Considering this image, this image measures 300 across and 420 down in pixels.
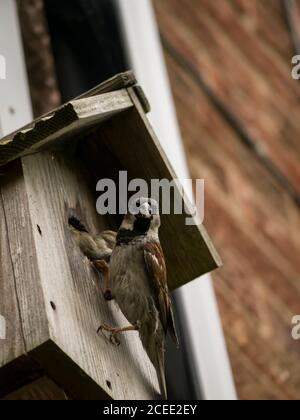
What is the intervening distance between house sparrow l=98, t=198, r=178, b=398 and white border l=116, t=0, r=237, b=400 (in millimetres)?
1101

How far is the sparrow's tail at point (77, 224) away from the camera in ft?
12.5

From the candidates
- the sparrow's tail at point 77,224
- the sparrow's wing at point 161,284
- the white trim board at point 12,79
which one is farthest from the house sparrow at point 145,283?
the white trim board at point 12,79

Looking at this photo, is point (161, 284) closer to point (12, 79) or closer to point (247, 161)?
point (12, 79)

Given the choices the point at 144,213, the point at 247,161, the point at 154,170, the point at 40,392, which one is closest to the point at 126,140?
the point at 154,170

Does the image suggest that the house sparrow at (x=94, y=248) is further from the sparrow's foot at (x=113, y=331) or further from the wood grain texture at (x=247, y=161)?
the wood grain texture at (x=247, y=161)

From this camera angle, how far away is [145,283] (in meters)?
3.86

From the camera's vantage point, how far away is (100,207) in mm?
3992

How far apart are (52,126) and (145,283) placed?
571mm

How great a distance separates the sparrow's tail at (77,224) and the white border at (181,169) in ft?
4.13

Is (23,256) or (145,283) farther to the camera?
(145,283)

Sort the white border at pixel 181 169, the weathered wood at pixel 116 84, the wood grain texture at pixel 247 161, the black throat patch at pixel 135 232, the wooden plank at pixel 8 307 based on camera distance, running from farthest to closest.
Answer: the wood grain texture at pixel 247 161, the white border at pixel 181 169, the black throat patch at pixel 135 232, the weathered wood at pixel 116 84, the wooden plank at pixel 8 307

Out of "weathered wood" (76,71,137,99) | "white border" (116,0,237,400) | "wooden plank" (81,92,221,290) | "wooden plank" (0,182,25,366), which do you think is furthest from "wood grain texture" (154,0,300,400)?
"wooden plank" (0,182,25,366)

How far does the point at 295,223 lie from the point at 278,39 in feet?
4.03
